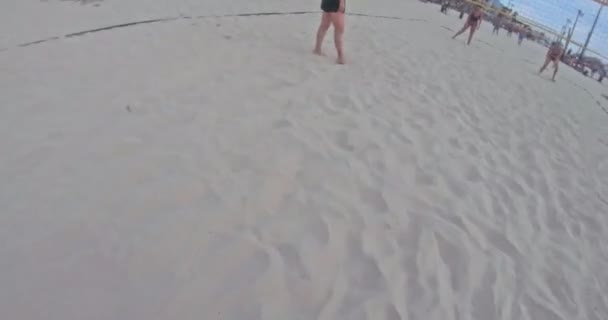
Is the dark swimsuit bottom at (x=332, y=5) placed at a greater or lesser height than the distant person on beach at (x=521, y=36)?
greater

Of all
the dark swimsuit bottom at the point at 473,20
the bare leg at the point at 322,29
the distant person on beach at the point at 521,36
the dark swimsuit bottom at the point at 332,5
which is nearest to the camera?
the dark swimsuit bottom at the point at 332,5

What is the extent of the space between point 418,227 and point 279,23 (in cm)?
484

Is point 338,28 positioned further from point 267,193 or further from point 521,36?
point 521,36

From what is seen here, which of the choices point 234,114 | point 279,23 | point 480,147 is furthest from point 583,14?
point 234,114

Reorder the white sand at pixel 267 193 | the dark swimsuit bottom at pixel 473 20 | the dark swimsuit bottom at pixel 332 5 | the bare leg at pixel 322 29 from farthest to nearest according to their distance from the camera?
the dark swimsuit bottom at pixel 473 20 < the bare leg at pixel 322 29 < the dark swimsuit bottom at pixel 332 5 < the white sand at pixel 267 193

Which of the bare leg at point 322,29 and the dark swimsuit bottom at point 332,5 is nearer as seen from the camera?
the dark swimsuit bottom at point 332,5

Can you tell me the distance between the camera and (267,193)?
2.33m

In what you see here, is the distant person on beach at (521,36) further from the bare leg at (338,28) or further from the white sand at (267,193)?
the bare leg at (338,28)

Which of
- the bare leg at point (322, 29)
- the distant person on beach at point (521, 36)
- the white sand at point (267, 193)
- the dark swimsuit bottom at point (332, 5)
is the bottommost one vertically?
the distant person on beach at point (521, 36)

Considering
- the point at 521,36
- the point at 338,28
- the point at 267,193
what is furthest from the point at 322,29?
the point at 521,36

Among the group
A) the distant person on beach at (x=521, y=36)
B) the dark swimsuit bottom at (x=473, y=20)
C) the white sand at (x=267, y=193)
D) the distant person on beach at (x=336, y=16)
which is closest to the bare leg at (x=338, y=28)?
the distant person on beach at (x=336, y=16)

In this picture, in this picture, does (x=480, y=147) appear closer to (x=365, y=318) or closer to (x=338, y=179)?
(x=338, y=179)

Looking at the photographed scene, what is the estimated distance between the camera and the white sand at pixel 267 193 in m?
1.76

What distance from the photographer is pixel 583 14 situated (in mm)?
21875
